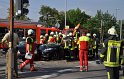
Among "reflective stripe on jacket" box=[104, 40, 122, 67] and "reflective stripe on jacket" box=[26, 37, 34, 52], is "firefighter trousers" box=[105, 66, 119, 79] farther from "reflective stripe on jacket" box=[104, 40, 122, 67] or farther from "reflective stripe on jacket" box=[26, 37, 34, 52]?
"reflective stripe on jacket" box=[26, 37, 34, 52]

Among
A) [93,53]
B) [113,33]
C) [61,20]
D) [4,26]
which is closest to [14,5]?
[113,33]

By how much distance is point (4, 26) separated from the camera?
121ft

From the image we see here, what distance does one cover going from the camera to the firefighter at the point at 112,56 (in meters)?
10.8

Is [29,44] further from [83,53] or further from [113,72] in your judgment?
[113,72]

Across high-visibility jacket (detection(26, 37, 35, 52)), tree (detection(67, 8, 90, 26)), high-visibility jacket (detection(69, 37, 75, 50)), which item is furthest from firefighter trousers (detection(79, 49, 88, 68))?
tree (detection(67, 8, 90, 26))

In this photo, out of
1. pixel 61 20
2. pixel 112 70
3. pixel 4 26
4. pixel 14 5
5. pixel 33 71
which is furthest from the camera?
pixel 61 20

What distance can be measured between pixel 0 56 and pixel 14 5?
13255 mm

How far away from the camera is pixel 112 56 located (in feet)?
35.6

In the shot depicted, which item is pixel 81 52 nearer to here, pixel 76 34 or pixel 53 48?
pixel 53 48

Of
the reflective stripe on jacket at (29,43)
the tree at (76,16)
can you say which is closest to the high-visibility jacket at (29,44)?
the reflective stripe on jacket at (29,43)

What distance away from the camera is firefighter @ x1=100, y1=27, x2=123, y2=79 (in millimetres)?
10789

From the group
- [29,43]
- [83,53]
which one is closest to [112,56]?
[29,43]

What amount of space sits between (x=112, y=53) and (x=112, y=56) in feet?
0.28

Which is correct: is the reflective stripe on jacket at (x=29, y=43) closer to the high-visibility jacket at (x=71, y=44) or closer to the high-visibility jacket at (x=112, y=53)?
the high-visibility jacket at (x=112, y=53)
